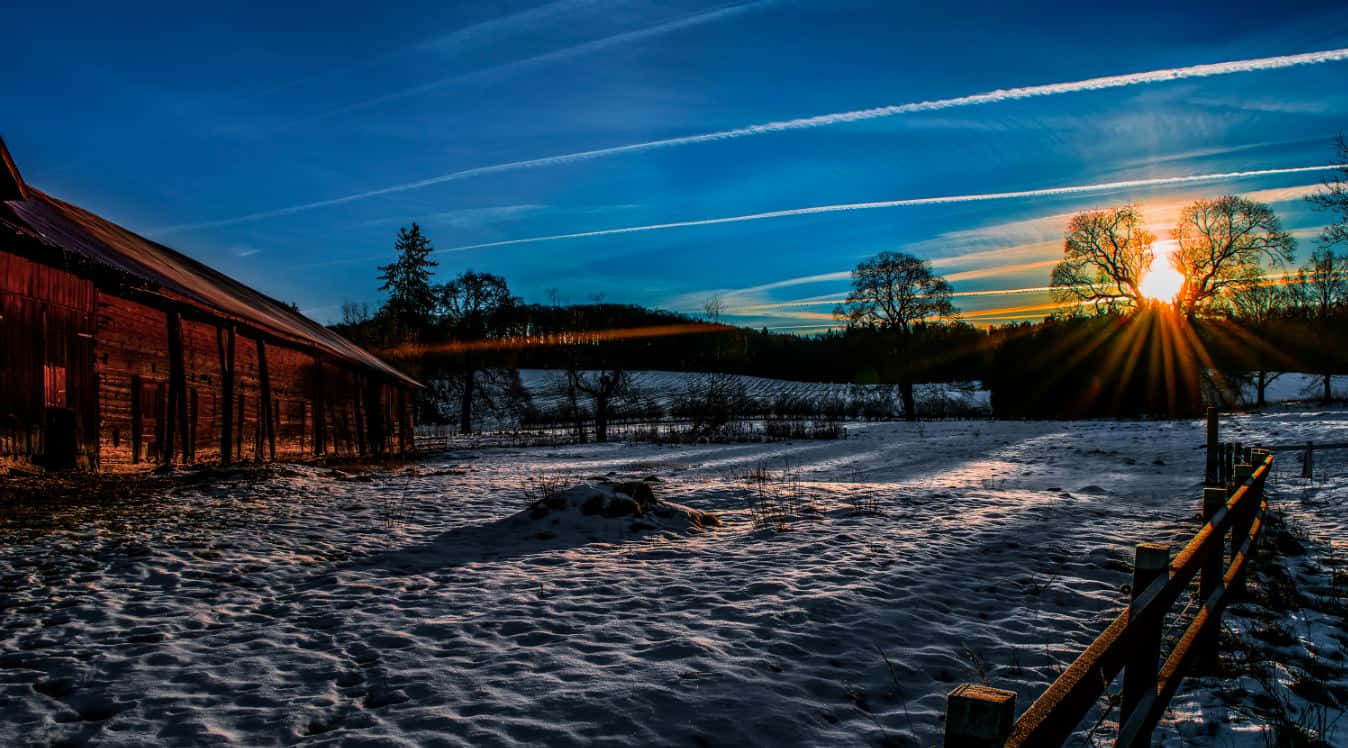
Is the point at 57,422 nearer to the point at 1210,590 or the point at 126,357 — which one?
the point at 126,357

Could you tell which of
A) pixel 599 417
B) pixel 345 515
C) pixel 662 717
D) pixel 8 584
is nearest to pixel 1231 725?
pixel 662 717

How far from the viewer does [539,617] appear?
5945 mm

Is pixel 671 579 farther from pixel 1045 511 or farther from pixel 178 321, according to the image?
pixel 178 321

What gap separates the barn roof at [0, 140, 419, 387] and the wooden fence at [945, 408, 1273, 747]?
15.4m

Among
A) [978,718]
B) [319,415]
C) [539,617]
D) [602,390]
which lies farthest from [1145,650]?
[602,390]

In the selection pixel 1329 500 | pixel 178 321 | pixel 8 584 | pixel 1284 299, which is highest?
pixel 1284 299

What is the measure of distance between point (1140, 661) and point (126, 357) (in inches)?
664

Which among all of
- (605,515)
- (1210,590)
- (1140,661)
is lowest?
(605,515)

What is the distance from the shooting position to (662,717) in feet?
13.3

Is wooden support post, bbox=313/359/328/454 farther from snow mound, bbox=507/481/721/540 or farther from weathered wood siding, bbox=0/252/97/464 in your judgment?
snow mound, bbox=507/481/721/540

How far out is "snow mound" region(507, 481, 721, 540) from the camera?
9.62 meters

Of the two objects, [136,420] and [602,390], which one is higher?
[602,390]

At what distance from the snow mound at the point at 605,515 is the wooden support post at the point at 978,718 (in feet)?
26.3

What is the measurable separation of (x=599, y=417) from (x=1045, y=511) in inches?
1051
